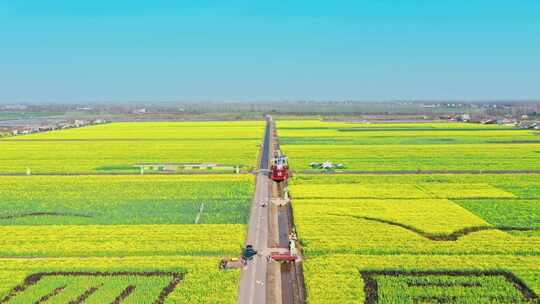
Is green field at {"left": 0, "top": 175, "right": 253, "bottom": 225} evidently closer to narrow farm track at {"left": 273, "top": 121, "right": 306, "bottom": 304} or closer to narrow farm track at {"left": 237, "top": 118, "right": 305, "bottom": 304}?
narrow farm track at {"left": 237, "top": 118, "right": 305, "bottom": 304}

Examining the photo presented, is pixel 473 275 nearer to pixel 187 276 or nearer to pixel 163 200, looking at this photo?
pixel 187 276

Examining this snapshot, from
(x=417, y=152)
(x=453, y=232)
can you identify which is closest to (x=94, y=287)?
(x=453, y=232)

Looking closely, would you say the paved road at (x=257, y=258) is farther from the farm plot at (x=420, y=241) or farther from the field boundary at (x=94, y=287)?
the field boundary at (x=94, y=287)

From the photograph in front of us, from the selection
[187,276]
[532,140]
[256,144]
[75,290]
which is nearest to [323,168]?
[256,144]

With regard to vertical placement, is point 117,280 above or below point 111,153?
below

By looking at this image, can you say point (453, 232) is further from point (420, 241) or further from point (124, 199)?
point (124, 199)

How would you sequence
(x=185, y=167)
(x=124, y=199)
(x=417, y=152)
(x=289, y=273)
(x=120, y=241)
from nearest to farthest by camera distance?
(x=289, y=273) < (x=120, y=241) < (x=124, y=199) < (x=185, y=167) < (x=417, y=152)
